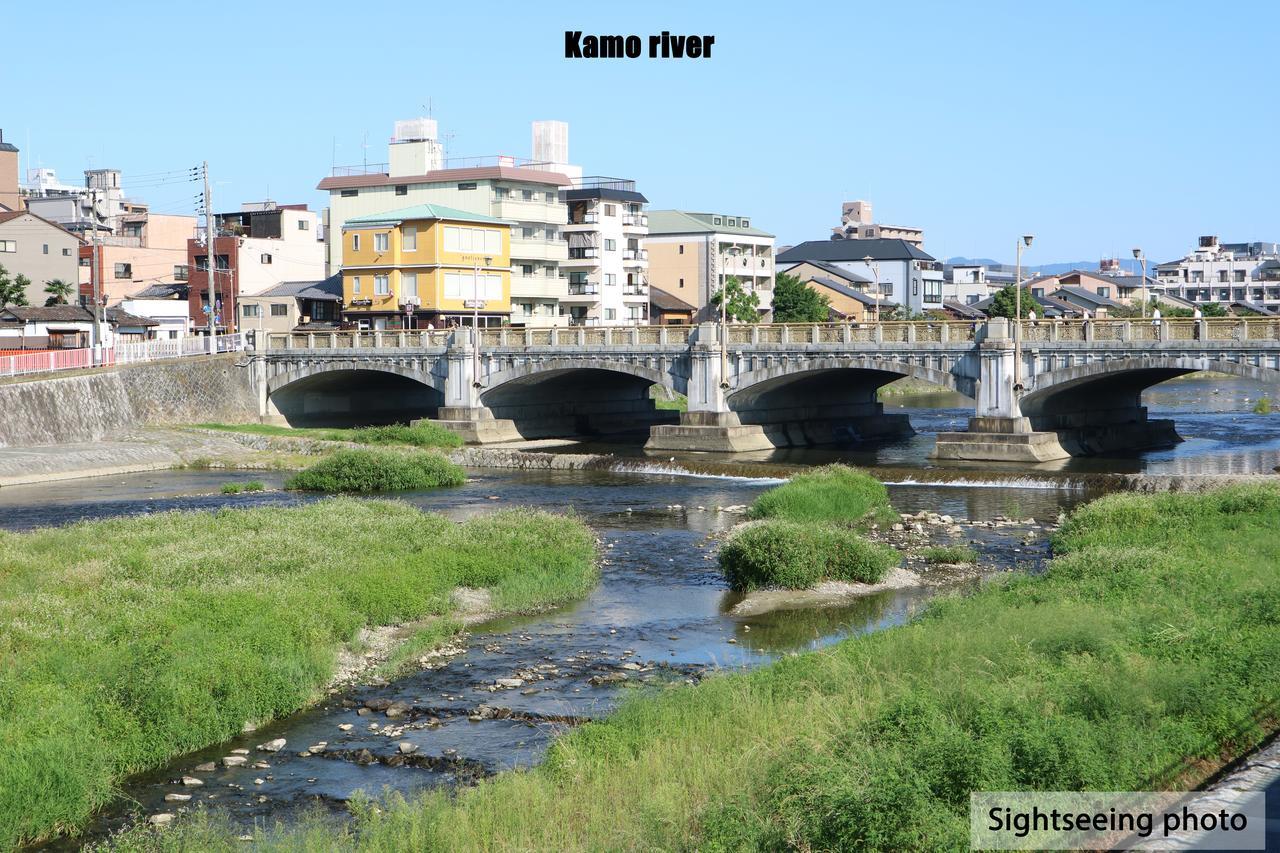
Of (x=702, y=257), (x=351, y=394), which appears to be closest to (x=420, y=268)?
(x=351, y=394)

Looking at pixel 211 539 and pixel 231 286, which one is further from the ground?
pixel 231 286

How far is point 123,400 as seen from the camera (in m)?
72.0

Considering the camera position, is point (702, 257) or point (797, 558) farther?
point (702, 257)

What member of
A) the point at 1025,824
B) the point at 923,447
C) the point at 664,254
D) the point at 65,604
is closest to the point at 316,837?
the point at 1025,824

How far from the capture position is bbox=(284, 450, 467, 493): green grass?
55625mm

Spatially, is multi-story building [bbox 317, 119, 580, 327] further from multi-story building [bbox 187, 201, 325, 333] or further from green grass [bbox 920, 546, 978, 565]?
green grass [bbox 920, 546, 978, 565]

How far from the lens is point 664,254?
429ft

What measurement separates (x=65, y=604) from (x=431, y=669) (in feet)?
24.7

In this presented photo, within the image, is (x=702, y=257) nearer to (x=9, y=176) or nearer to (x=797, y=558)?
(x=9, y=176)

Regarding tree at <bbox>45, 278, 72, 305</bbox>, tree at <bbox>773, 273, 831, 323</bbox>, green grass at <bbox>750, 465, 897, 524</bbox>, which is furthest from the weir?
tree at <bbox>773, 273, 831, 323</bbox>

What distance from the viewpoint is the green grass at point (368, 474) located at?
182 feet

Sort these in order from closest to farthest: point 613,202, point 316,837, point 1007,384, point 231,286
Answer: point 316,837, point 1007,384, point 231,286, point 613,202

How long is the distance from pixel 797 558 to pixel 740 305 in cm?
8397

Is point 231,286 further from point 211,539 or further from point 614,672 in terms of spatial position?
point 614,672
